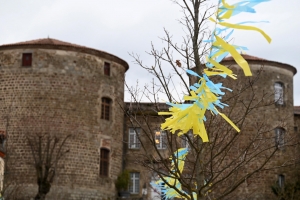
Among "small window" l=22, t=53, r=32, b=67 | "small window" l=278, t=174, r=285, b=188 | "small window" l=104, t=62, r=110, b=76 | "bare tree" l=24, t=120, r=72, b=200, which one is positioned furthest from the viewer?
"small window" l=278, t=174, r=285, b=188

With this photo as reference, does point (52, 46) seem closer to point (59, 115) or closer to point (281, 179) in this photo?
point (59, 115)

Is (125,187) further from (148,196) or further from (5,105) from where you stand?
(5,105)

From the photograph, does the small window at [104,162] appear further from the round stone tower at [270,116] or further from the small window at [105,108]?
the round stone tower at [270,116]

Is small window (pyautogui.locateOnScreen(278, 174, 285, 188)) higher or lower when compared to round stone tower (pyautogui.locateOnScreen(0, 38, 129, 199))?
lower

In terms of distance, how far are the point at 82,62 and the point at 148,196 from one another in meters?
7.52

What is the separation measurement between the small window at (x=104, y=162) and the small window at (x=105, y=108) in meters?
1.69

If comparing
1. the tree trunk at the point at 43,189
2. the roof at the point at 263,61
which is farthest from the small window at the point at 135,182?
the roof at the point at 263,61

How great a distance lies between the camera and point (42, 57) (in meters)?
Answer: 34.5

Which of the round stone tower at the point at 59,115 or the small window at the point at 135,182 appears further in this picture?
the small window at the point at 135,182

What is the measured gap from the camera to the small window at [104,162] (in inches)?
1385

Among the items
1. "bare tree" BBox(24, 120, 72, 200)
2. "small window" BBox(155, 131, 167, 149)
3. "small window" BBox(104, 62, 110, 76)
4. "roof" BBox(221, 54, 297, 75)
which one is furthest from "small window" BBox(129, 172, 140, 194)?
"roof" BBox(221, 54, 297, 75)

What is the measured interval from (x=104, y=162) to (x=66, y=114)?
3.18 metres

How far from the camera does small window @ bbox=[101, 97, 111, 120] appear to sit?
35625mm

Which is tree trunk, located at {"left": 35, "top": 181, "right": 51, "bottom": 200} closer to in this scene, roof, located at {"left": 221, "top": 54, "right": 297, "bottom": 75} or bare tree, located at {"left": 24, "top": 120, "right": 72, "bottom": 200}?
bare tree, located at {"left": 24, "top": 120, "right": 72, "bottom": 200}
